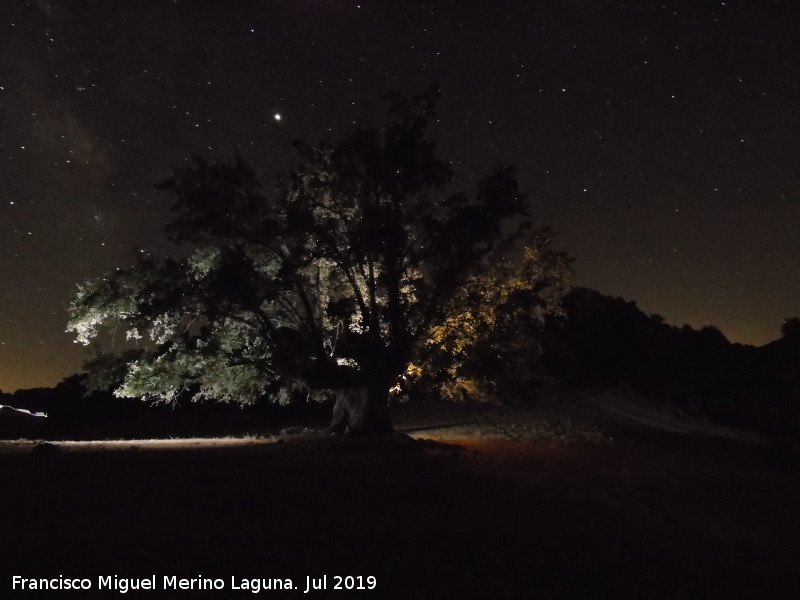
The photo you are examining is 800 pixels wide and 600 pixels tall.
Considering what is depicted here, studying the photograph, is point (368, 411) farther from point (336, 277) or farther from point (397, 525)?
point (397, 525)

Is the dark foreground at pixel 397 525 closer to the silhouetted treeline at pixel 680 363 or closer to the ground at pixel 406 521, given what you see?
the ground at pixel 406 521

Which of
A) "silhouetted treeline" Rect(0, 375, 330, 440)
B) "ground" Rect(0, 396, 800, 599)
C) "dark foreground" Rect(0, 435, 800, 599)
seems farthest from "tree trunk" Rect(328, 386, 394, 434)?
"silhouetted treeline" Rect(0, 375, 330, 440)

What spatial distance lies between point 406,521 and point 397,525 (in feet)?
0.81

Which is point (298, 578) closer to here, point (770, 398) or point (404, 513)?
point (404, 513)

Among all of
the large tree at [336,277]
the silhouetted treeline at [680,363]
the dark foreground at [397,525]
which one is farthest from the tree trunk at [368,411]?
the silhouetted treeline at [680,363]

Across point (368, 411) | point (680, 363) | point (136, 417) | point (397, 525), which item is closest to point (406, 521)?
point (397, 525)

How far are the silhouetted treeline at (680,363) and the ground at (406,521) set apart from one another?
1885cm

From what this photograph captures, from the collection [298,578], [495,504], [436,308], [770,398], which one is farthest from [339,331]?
[770,398]

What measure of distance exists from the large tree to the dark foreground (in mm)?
4909

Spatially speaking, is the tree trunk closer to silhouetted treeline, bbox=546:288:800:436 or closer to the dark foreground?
the dark foreground

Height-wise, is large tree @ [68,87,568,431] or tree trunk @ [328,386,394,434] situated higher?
large tree @ [68,87,568,431]

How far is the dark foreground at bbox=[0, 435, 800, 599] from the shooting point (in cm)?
590

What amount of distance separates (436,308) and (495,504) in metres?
9.34

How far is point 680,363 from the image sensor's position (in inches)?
1377
